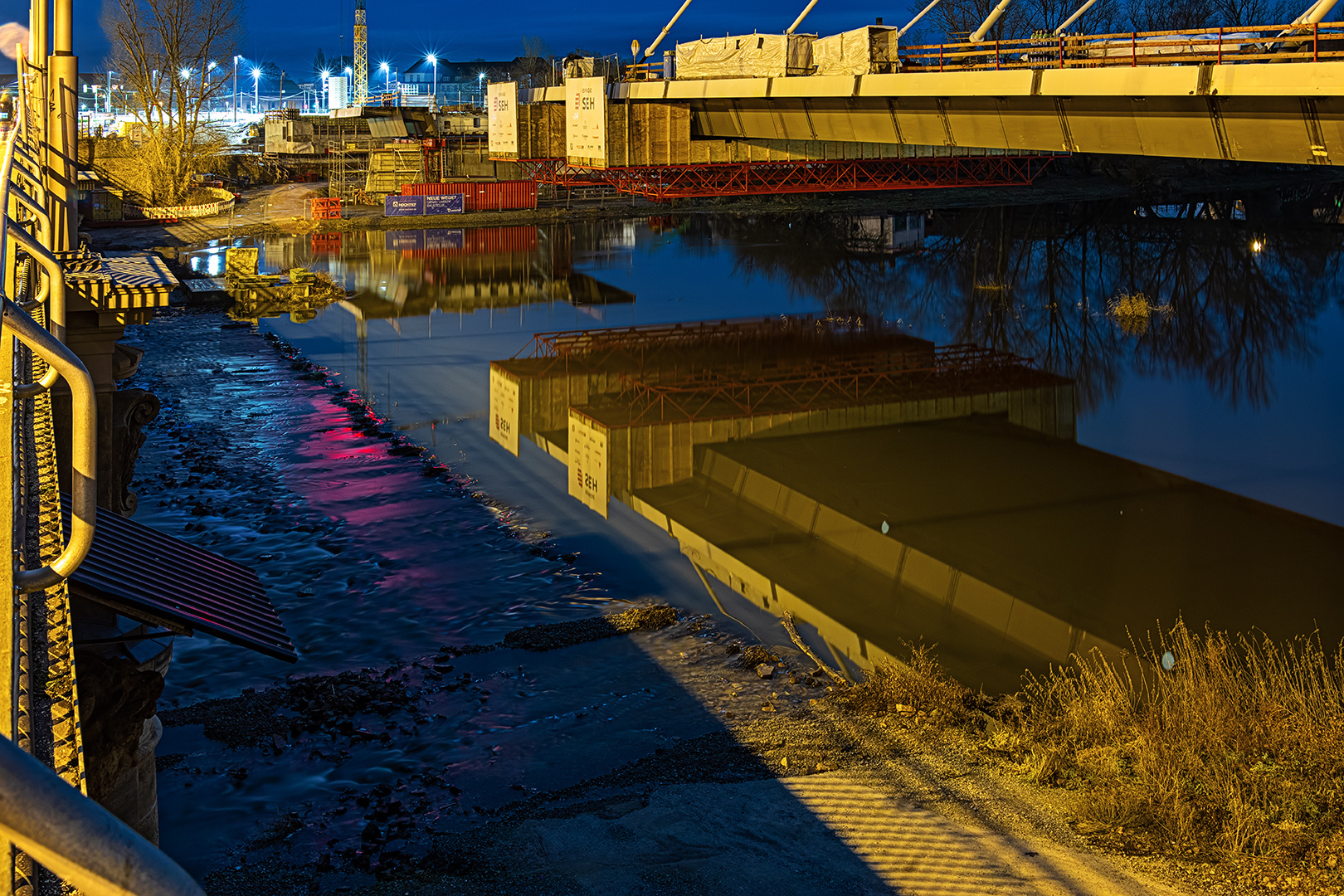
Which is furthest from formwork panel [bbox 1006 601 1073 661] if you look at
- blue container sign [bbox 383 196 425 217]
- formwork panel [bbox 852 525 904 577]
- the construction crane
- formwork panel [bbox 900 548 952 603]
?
the construction crane

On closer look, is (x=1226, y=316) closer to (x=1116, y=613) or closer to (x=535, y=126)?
(x=535, y=126)

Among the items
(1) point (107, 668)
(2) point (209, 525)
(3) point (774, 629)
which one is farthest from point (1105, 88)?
(1) point (107, 668)

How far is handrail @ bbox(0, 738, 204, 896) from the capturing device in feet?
5.03

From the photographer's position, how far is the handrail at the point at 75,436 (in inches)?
134

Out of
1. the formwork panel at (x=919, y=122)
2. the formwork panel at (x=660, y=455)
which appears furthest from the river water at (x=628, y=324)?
the formwork panel at (x=919, y=122)

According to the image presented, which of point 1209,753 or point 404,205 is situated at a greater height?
point 404,205

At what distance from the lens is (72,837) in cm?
159

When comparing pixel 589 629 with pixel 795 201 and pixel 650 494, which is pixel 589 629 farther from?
pixel 795 201

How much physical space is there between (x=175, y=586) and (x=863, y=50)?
2288 centimetres

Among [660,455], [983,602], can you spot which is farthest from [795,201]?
[983,602]

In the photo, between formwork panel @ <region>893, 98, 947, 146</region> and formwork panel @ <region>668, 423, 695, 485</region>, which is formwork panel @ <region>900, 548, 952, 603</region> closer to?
formwork panel @ <region>668, 423, 695, 485</region>

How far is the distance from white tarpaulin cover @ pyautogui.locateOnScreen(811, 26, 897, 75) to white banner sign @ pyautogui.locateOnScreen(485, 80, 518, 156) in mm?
16527

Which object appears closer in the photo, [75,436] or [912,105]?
[75,436]

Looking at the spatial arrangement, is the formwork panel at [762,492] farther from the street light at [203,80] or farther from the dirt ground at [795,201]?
the street light at [203,80]
